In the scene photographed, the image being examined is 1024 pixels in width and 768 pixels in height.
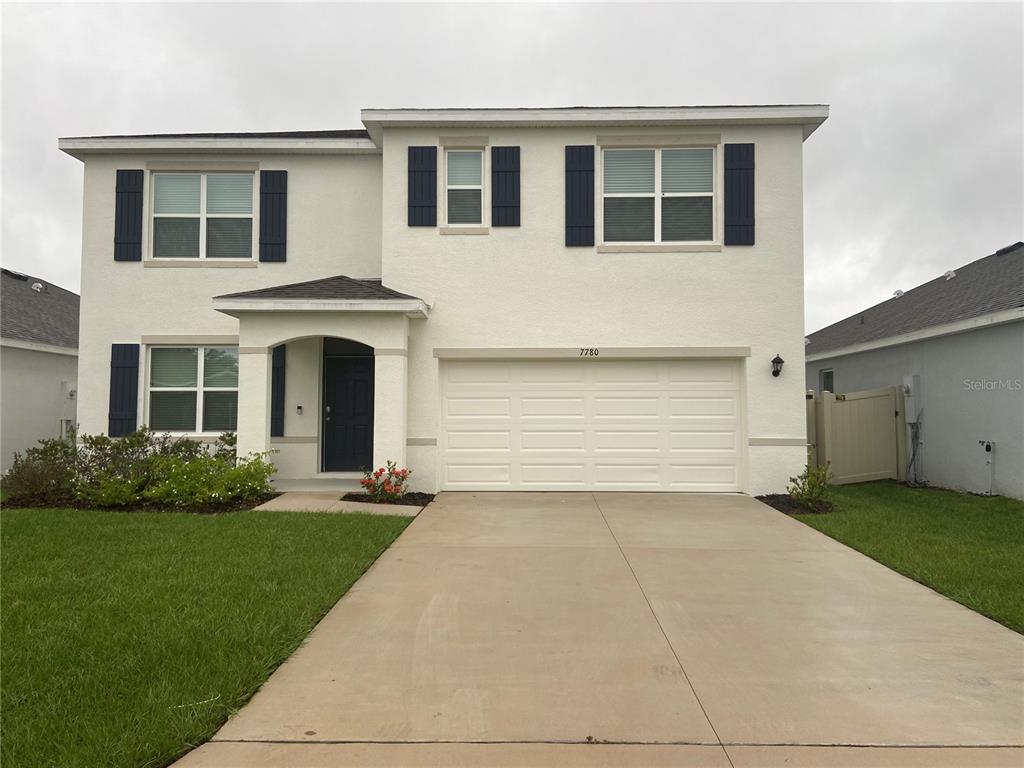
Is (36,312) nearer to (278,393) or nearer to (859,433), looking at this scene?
(278,393)

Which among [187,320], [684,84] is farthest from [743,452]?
[684,84]

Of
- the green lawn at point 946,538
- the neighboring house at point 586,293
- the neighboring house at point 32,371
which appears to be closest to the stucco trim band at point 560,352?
the neighboring house at point 586,293

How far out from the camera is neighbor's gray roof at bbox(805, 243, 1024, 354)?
11.3 m

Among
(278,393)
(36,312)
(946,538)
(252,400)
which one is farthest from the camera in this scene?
(36,312)

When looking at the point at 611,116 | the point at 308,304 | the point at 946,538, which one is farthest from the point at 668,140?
the point at 946,538

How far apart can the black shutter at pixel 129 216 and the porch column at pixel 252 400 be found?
11.7 ft

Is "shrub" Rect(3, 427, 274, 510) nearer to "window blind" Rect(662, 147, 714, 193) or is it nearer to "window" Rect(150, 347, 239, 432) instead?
"window" Rect(150, 347, 239, 432)

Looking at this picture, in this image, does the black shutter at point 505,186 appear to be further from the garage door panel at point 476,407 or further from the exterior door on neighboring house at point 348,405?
the exterior door on neighboring house at point 348,405

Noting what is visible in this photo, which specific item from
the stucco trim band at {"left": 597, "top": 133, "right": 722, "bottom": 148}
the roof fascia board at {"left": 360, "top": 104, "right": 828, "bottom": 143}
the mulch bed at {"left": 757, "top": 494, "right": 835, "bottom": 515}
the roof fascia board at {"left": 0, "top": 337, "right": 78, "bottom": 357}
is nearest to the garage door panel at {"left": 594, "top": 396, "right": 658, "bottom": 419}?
the mulch bed at {"left": 757, "top": 494, "right": 835, "bottom": 515}

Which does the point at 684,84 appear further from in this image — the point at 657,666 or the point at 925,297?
the point at 657,666

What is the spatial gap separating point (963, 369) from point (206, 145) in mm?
14697

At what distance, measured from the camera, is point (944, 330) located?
11.3 metres

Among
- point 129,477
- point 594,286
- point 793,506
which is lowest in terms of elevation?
point 793,506

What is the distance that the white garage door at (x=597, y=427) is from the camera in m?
10.5
